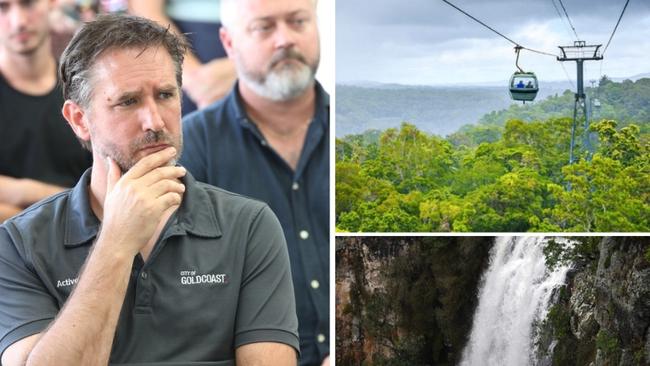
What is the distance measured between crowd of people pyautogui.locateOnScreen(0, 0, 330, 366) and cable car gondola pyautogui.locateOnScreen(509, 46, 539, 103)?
138cm

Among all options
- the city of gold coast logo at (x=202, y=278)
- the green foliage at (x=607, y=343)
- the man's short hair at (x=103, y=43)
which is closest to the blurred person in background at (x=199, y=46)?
the man's short hair at (x=103, y=43)

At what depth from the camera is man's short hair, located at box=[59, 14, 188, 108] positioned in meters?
3.14

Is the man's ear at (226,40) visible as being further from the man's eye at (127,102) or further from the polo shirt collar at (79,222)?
the polo shirt collar at (79,222)

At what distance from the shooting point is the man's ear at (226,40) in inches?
147

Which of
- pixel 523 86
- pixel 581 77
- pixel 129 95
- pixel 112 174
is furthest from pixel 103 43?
pixel 581 77

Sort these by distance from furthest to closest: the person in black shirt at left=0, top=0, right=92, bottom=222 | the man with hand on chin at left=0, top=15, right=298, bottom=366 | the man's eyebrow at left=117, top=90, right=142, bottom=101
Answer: the person in black shirt at left=0, top=0, right=92, bottom=222, the man's eyebrow at left=117, top=90, right=142, bottom=101, the man with hand on chin at left=0, top=15, right=298, bottom=366

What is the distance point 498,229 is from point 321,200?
140 centimetres

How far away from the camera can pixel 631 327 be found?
507cm

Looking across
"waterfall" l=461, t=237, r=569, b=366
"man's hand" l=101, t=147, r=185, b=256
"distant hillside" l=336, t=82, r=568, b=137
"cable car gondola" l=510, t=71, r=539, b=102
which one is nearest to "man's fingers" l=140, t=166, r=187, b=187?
"man's hand" l=101, t=147, r=185, b=256

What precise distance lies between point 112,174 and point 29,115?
2.28 ft

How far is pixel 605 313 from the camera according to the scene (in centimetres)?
511

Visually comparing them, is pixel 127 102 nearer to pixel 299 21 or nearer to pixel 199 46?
pixel 199 46

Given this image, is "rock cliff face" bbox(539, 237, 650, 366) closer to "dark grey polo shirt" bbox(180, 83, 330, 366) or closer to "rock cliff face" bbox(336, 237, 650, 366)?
"rock cliff face" bbox(336, 237, 650, 366)

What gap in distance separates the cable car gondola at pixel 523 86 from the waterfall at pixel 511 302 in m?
0.76
